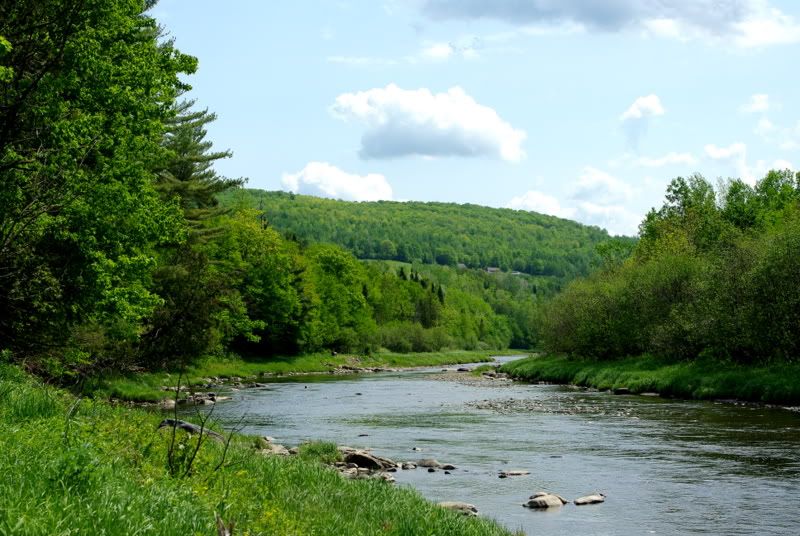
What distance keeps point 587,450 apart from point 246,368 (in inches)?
2059

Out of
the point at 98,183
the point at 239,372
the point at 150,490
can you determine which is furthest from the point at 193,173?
the point at 150,490

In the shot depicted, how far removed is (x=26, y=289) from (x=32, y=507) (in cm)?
1653

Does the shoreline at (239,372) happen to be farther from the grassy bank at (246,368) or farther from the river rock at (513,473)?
the river rock at (513,473)

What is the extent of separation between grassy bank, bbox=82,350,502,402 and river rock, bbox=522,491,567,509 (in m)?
8.61

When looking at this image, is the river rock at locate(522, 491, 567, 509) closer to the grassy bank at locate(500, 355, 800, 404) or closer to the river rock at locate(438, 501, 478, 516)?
the river rock at locate(438, 501, 478, 516)

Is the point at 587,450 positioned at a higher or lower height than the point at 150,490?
lower

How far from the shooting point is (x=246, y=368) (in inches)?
2948

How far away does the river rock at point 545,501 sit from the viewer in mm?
18625

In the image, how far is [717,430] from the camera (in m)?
30.7

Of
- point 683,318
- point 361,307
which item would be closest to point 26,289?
point 683,318

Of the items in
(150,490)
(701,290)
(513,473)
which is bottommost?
(513,473)

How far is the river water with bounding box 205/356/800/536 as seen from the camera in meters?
17.7

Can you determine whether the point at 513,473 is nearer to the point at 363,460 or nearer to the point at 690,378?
the point at 363,460

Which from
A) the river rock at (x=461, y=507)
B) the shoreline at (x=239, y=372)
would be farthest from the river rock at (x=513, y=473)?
the shoreline at (x=239, y=372)
